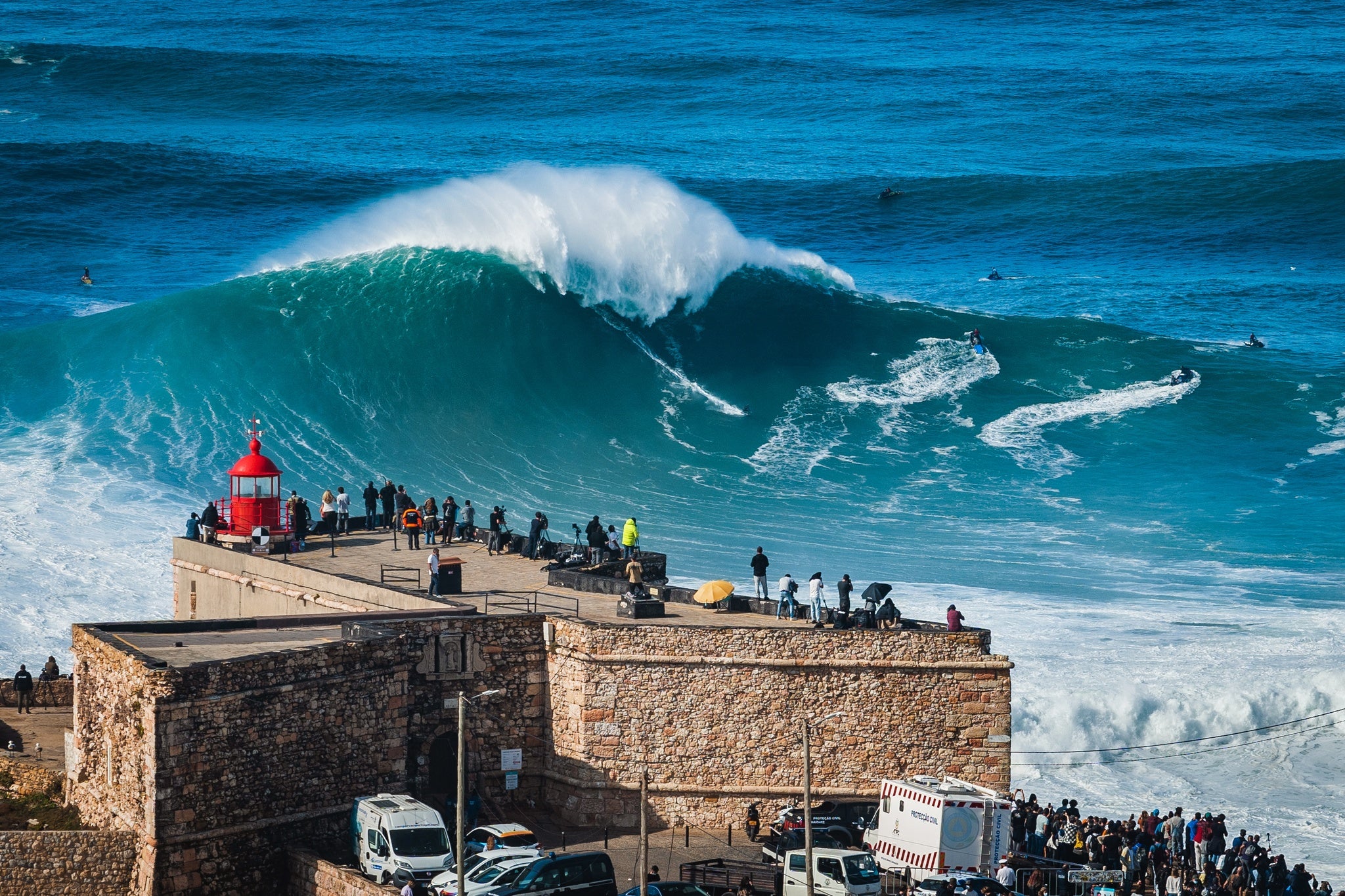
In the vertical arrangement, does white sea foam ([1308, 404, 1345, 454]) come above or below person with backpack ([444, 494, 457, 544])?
above

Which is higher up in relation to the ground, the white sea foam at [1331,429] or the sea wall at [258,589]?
the white sea foam at [1331,429]

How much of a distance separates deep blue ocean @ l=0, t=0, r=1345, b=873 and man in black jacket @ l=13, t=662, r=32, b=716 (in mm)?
7747

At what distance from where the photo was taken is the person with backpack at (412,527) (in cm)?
2842

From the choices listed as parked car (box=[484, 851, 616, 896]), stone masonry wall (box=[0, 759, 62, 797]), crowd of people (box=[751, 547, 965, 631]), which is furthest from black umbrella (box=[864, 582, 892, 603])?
stone masonry wall (box=[0, 759, 62, 797])

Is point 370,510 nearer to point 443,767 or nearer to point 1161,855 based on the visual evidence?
point 443,767

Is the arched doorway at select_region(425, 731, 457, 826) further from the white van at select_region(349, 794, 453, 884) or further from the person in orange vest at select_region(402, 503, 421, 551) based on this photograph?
the person in orange vest at select_region(402, 503, 421, 551)

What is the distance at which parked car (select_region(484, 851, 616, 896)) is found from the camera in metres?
19.6

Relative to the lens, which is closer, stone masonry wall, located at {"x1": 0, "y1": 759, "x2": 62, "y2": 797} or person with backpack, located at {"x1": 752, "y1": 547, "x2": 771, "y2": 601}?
stone masonry wall, located at {"x1": 0, "y1": 759, "x2": 62, "y2": 797}

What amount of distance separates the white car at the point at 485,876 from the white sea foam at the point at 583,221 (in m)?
29.3

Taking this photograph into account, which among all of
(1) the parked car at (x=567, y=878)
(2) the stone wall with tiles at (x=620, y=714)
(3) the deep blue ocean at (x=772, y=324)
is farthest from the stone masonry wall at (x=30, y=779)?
(3) the deep blue ocean at (x=772, y=324)

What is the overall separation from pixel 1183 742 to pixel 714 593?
10.2 meters

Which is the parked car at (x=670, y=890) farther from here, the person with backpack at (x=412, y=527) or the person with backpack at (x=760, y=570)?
the person with backpack at (x=412, y=527)

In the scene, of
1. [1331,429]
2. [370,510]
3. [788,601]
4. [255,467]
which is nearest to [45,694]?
[255,467]

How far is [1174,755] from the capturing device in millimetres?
30578
